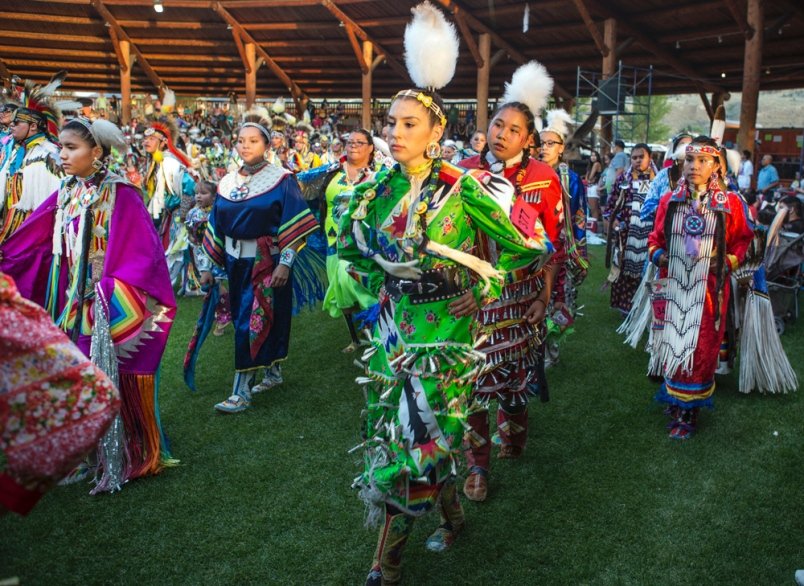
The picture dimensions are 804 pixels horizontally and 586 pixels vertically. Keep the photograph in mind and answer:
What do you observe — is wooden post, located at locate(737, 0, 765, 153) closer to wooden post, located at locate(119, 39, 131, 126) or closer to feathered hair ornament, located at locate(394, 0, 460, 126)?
feathered hair ornament, located at locate(394, 0, 460, 126)

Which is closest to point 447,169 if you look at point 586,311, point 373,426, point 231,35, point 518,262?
point 518,262

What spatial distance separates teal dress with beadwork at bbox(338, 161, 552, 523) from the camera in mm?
2549

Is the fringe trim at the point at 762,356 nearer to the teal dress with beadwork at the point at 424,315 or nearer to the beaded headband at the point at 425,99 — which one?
the teal dress with beadwork at the point at 424,315

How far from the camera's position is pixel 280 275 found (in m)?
4.43

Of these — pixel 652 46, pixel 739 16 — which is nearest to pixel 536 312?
pixel 739 16

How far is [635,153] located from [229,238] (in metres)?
4.30

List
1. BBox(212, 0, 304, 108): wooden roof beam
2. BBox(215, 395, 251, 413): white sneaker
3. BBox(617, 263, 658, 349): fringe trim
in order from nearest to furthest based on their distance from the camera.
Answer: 1. BBox(215, 395, 251, 413): white sneaker
2. BBox(617, 263, 658, 349): fringe trim
3. BBox(212, 0, 304, 108): wooden roof beam

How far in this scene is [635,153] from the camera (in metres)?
7.11

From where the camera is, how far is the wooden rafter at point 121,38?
59.6 feet

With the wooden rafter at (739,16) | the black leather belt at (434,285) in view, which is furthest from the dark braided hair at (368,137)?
the wooden rafter at (739,16)

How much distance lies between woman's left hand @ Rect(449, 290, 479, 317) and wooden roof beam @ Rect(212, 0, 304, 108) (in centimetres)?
1697

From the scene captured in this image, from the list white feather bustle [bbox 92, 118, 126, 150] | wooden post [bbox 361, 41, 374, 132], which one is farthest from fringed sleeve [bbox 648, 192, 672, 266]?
wooden post [bbox 361, 41, 374, 132]

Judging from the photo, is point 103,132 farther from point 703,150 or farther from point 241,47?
point 241,47

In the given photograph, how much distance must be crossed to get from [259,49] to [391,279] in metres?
18.3
